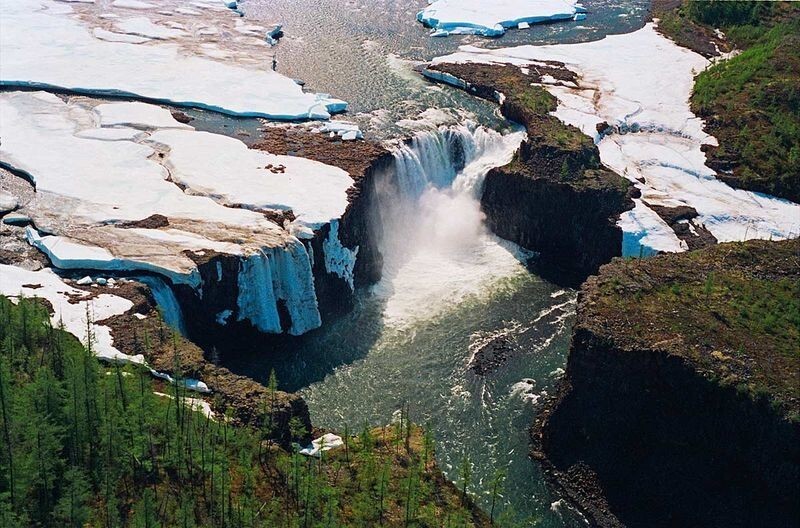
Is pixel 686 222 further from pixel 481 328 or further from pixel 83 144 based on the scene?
pixel 83 144

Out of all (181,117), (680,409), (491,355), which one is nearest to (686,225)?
(491,355)

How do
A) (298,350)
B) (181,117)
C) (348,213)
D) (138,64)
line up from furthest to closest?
(138,64) → (181,117) → (348,213) → (298,350)

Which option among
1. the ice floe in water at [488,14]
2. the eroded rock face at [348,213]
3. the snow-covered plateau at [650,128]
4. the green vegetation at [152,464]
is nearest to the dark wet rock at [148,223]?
the eroded rock face at [348,213]

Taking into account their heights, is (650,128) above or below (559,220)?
above

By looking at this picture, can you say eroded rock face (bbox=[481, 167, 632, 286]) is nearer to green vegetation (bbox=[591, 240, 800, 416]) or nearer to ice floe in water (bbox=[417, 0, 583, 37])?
green vegetation (bbox=[591, 240, 800, 416])

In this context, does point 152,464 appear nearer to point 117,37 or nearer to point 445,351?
point 445,351

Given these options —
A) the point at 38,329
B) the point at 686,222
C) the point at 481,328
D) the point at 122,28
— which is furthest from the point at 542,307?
the point at 122,28

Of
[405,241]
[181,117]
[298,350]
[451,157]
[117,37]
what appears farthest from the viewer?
[117,37]
